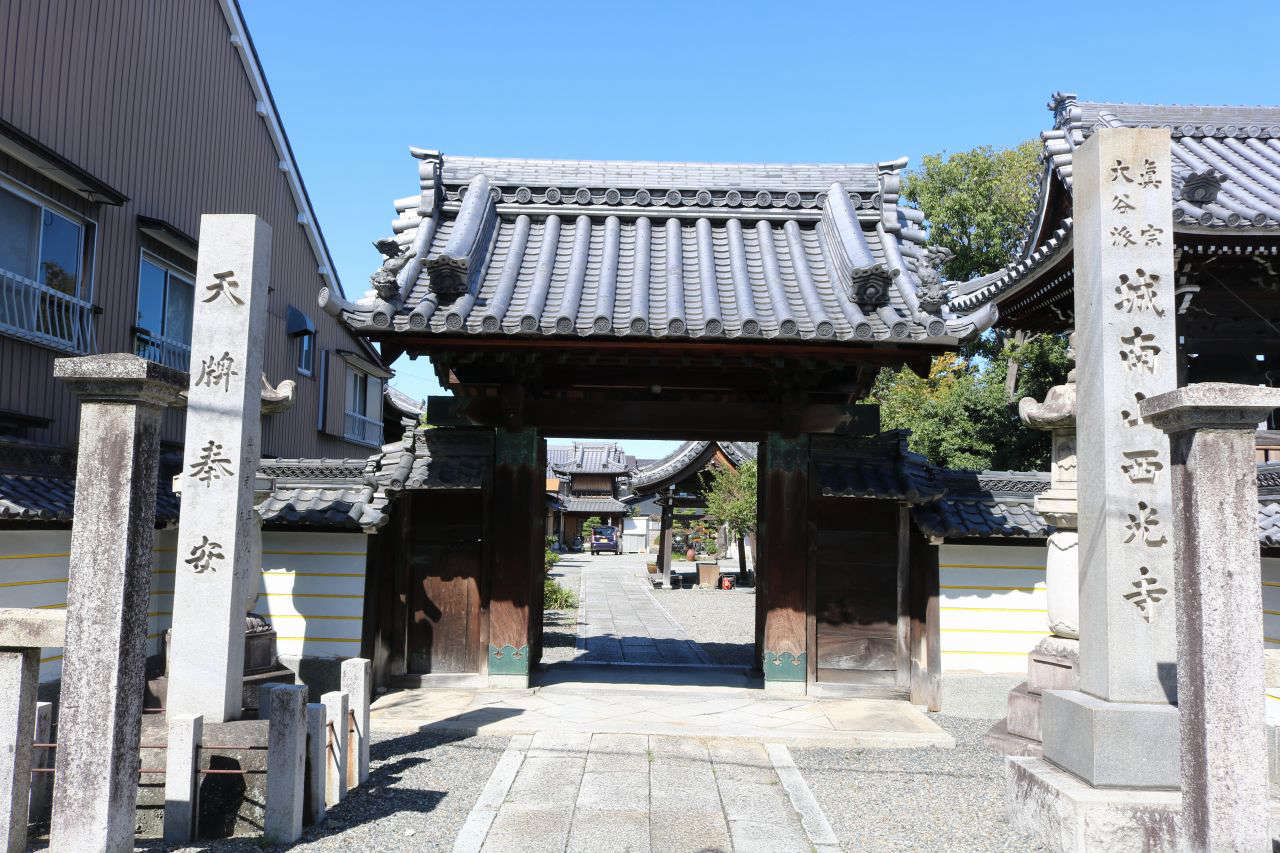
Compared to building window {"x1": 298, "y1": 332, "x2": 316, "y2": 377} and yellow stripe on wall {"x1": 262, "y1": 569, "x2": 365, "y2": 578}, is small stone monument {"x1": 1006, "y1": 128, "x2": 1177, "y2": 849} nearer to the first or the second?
yellow stripe on wall {"x1": 262, "y1": 569, "x2": 365, "y2": 578}

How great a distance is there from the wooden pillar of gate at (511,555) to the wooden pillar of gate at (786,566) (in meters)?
2.57

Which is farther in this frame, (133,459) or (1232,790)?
(133,459)

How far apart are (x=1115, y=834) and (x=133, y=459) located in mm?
5727

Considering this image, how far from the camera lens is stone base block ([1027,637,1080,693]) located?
20.7 ft

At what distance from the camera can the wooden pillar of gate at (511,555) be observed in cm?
Answer: 907

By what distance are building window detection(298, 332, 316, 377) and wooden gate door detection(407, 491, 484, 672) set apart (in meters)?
8.17

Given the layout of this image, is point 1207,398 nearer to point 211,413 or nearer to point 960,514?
point 960,514

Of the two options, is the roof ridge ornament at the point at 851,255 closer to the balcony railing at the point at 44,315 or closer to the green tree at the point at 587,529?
the balcony railing at the point at 44,315

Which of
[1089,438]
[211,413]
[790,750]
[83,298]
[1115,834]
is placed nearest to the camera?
[1115,834]

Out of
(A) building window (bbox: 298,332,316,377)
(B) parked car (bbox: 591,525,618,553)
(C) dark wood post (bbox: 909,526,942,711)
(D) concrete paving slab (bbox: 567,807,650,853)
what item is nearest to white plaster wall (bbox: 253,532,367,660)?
(D) concrete paving slab (bbox: 567,807,650,853)

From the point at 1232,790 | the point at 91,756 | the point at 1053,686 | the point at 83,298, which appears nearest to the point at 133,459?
the point at 91,756

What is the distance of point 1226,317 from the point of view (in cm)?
1013

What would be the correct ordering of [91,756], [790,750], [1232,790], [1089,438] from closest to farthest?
[1232,790] → [91,756] → [1089,438] → [790,750]

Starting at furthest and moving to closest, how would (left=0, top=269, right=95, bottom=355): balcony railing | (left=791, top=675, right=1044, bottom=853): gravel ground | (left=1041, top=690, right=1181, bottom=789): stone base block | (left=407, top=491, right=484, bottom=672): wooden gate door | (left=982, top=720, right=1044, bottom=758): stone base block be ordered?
(left=407, top=491, right=484, bottom=672): wooden gate door
(left=0, top=269, right=95, bottom=355): balcony railing
(left=982, top=720, right=1044, bottom=758): stone base block
(left=791, top=675, right=1044, bottom=853): gravel ground
(left=1041, top=690, right=1181, bottom=789): stone base block
